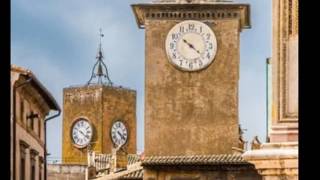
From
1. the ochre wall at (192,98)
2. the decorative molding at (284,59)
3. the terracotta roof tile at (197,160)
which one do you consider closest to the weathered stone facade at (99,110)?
the ochre wall at (192,98)

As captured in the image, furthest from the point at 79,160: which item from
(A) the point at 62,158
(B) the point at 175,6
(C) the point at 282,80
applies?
(C) the point at 282,80

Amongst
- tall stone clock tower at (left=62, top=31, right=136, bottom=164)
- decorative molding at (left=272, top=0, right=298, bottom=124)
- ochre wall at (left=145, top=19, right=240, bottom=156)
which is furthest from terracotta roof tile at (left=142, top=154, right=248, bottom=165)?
tall stone clock tower at (left=62, top=31, right=136, bottom=164)

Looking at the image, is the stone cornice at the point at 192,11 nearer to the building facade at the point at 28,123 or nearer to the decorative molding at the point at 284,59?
the building facade at the point at 28,123

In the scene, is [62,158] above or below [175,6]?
below

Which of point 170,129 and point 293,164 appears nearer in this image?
point 293,164

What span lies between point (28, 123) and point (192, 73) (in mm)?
12738

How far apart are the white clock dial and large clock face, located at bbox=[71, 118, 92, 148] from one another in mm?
1551

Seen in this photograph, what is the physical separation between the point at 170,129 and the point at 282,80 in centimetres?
2879

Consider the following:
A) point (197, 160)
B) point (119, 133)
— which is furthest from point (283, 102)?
point (119, 133)

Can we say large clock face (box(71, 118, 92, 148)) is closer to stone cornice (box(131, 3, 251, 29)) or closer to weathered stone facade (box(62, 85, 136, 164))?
weathered stone facade (box(62, 85, 136, 164))

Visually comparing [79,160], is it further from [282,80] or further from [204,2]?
[282,80]

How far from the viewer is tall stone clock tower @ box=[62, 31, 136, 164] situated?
80.8 metres

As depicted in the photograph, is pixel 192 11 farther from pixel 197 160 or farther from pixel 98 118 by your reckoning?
pixel 98 118
